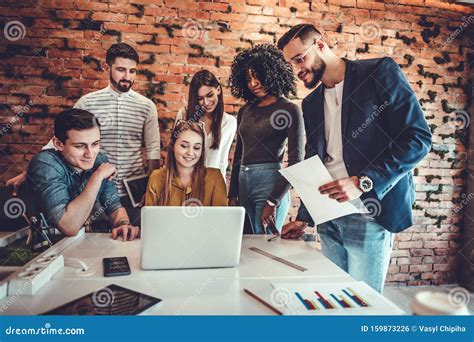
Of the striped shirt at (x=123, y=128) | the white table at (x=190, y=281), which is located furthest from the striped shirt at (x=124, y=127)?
the white table at (x=190, y=281)

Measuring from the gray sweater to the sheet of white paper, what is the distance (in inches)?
20.7

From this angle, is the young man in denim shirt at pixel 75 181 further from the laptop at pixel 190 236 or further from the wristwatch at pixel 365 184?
the wristwatch at pixel 365 184

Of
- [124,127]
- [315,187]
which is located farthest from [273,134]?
[124,127]

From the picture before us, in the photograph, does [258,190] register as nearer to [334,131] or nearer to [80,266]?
[334,131]

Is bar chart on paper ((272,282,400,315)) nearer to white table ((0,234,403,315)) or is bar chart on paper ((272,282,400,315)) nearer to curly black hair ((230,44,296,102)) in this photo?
white table ((0,234,403,315))

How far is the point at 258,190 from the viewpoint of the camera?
6.59ft

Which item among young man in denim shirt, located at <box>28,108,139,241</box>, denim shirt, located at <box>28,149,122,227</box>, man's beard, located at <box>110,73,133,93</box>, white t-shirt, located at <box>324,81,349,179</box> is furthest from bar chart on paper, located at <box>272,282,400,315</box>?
man's beard, located at <box>110,73,133,93</box>

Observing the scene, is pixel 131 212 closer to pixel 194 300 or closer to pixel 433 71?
pixel 194 300

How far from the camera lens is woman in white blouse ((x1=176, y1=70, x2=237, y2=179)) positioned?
2238mm

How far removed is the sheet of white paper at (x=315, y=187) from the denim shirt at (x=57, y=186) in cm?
85

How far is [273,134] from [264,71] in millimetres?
485

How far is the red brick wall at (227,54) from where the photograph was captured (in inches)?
94.3

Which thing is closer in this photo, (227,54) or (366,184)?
(366,184)

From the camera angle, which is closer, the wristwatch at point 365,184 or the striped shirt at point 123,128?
the wristwatch at point 365,184
